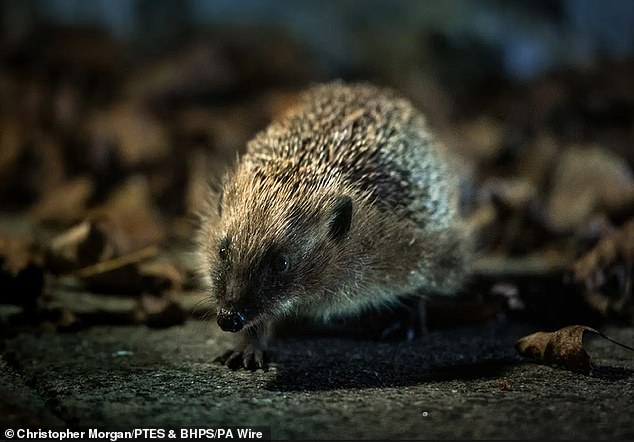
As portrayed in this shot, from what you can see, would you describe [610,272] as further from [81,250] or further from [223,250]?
[81,250]

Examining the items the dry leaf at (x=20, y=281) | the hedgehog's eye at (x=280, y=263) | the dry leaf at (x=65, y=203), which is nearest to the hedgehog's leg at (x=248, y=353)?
the hedgehog's eye at (x=280, y=263)

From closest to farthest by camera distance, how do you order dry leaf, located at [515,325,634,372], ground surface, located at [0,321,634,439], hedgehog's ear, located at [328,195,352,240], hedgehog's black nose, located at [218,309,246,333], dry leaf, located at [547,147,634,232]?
ground surface, located at [0,321,634,439] < dry leaf, located at [515,325,634,372] < hedgehog's black nose, located at [218,309,246,333] < hedgehog's ear, located at [328,195,352,240] < dry leaf, located at [547,147,634,232]

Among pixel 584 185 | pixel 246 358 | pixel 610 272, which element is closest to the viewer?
pixel 246 358

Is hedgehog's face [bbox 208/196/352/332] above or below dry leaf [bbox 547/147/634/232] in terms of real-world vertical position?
below

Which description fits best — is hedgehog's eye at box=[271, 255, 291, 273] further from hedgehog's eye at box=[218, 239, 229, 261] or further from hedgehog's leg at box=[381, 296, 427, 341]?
hedgehog's leg at box=[381, 296, 427, 341]

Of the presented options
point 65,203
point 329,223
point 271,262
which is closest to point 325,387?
point 271,262

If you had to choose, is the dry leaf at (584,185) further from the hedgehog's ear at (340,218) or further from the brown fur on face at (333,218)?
the hedgehog's ear at (340,218)

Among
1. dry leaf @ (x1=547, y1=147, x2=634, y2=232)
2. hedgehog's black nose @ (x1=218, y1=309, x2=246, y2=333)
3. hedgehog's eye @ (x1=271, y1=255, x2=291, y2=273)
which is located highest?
dry leaf @ (x1=547, y1=147, x2=634, y2=232)

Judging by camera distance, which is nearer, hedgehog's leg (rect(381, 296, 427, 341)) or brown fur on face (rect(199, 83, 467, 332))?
brown fur on face (rect(199, 83, 467, 332))

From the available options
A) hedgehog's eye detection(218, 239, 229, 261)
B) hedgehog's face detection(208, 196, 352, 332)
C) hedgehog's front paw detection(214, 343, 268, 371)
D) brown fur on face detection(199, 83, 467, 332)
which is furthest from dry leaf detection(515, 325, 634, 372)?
hedgehog's eye detection(218, 239, 229, 261)
